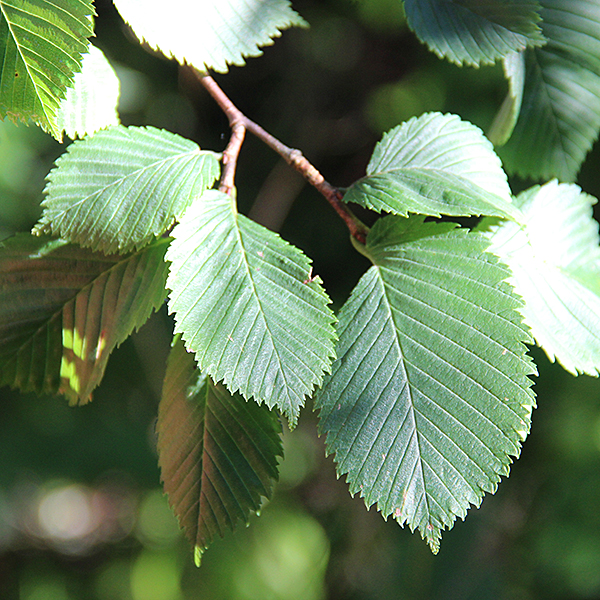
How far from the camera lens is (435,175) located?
539mm

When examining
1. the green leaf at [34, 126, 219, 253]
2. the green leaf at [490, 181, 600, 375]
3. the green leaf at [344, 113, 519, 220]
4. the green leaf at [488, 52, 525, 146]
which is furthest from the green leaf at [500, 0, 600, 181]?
the green leaf at [34, 126, 219, 253]

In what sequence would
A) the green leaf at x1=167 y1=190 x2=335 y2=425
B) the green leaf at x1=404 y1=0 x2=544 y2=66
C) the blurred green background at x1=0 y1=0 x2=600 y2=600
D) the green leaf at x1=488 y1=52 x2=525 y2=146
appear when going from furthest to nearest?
the blurred green background at x1=0 y1=0 x2=600 y2=600, the green leaf at x1=488 y1=52 x2=525 y2=146, the green leaf at x1=404 y1=0 x2=544 y2=66, the green leaf at x1=167 y1=190 x2=335 y2=425

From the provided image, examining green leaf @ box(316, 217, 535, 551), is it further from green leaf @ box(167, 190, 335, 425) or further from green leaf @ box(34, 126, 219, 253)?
green leaf @ box(34, 126, 219, 253)

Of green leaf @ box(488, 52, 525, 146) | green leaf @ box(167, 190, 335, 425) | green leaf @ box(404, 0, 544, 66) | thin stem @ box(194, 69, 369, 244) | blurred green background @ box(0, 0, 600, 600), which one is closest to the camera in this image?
green leaf @ box(167, 190, 335, 425)

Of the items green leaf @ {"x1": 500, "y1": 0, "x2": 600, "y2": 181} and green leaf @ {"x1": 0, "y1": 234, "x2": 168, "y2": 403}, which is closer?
green leaf @ {"x1": 0, "y1": 234, "x2": 168, "y2": 403}

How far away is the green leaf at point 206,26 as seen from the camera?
0.50 m

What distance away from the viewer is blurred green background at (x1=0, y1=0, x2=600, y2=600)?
1.53 metres

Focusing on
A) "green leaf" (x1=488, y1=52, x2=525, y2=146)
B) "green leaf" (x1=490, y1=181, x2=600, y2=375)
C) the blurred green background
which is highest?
"green leaf" (x1=488, y1=52, x2=525, y2=146)

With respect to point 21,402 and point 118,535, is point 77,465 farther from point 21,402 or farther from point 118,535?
point 118,535

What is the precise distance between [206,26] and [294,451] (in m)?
1.85

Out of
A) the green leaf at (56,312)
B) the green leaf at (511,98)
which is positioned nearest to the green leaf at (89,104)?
the green leaf at (56,312)

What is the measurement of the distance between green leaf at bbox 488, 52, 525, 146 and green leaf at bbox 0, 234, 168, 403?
547 mm

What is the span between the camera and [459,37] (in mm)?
657

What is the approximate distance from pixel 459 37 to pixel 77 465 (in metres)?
1.91
